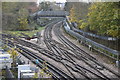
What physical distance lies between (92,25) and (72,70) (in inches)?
289

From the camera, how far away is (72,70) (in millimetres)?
12508

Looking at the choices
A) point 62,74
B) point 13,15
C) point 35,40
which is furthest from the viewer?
point 13,15

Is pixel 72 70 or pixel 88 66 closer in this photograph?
pixel 72 70

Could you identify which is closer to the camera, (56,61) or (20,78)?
(20,78)

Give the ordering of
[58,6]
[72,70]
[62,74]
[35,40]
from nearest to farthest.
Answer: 1. [62,74]
2. [72,70]
3. [35,40]
4. [58,6]

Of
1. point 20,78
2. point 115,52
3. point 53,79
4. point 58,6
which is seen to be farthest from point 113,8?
point 58,6

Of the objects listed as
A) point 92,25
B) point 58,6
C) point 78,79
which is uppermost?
point 58,6

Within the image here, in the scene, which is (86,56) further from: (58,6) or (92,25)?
(58,6)

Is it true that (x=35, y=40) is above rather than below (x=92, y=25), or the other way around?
below

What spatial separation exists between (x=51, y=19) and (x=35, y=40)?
2449cm

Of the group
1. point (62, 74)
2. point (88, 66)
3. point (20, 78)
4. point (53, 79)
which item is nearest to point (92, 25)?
point (88, 66)

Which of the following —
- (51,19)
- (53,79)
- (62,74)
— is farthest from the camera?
(51,19)

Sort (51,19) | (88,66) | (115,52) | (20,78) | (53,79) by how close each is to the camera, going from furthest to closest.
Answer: (51,19), (115,52), (88,66), (53,79), (20,78)

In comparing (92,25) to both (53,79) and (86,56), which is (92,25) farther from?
(53,79)
